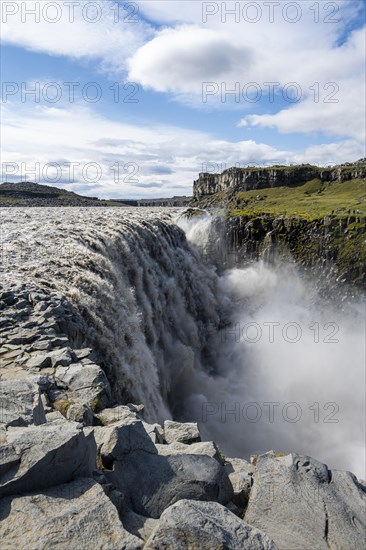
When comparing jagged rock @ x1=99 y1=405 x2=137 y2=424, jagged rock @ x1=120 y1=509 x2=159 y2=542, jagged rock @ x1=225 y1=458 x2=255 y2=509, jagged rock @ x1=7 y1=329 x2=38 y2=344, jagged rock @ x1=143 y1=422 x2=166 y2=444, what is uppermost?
jagged rock @ x1=7 y1=329 x2=38 y2=344

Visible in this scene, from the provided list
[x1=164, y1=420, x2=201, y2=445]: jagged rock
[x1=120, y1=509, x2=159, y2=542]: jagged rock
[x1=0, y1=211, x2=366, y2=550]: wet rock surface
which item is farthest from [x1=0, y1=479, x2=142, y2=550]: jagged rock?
[x1=164, y1=420, x2=201, y2=445]: jagged rock

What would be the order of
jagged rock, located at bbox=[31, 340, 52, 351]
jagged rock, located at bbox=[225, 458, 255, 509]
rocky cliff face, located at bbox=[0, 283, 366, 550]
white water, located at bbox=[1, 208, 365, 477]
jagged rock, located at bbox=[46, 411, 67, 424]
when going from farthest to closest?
white water, located at bbox=[1, 208, 365, 477] → jagged rock, located at bbox=[31, 340, 52, 351] → jagged rock, located at bbox=[46, 411, 67, 424] → jagged rock, located at bbox=[225, 458, 255, 509] → rocky cliff face, located at bbox=[0, 283, 366, 550]

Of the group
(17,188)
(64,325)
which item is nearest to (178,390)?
(64,325)

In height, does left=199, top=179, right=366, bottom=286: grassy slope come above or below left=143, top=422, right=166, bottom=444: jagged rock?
above

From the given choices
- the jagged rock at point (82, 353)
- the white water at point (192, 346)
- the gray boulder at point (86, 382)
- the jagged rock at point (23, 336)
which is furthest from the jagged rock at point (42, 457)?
the white water at point (192, 346)

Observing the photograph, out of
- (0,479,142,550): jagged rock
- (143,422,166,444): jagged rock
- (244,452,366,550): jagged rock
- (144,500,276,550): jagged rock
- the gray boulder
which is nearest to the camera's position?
(0,479,142,550): jagged rock

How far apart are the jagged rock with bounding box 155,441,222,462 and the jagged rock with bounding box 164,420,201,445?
2.54 ft

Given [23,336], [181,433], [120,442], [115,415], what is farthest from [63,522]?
[23,336]

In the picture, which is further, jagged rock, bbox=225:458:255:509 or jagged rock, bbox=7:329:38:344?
jagged rock, bbox=7:329:38:344

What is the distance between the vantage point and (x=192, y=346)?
37.6 m

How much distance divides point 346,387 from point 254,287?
24.0m

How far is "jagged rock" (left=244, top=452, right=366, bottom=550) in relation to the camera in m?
7.85

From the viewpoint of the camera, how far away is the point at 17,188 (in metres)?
197

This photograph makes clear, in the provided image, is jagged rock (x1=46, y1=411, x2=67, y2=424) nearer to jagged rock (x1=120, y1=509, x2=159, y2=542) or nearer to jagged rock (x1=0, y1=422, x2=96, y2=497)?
jagged rock (x1=0, y1=422, x2=96, y2=497)
